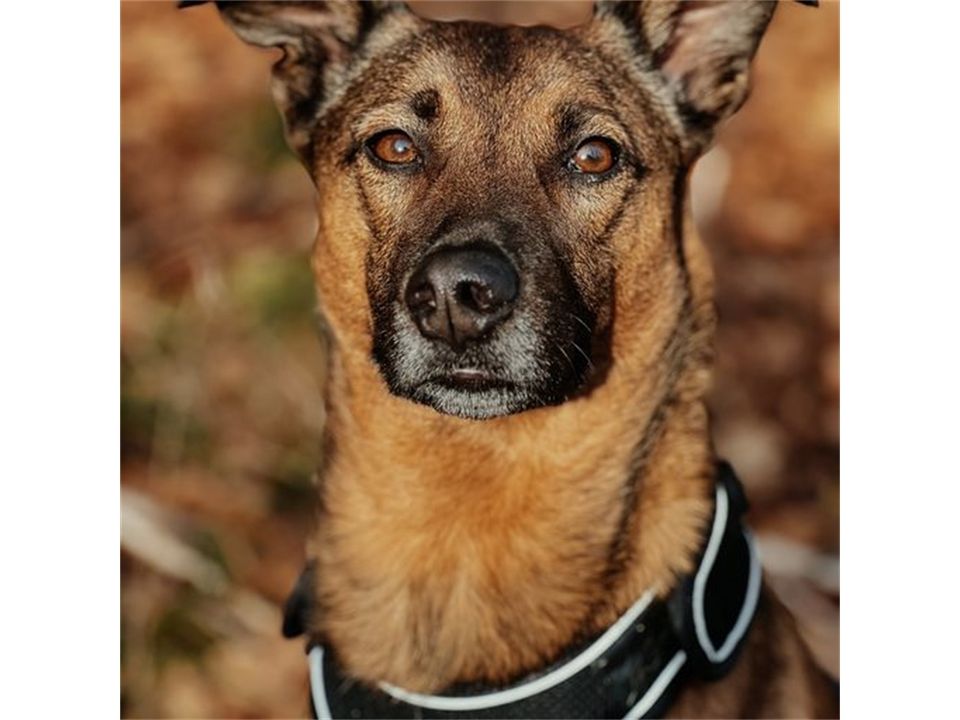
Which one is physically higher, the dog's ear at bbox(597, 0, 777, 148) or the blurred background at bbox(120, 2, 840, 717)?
the dog's ear at bbox(597, 0, 777, 148)

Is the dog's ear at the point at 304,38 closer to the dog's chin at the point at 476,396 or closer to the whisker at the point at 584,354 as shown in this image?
the dog's chin at the point at 476,396

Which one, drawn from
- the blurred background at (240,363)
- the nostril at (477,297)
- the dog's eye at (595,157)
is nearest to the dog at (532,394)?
the dog's eye at (595,157)

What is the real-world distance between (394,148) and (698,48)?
80 cm

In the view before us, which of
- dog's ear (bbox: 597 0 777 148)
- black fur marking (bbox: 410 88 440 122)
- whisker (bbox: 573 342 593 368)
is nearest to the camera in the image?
whisker (bbox: 573 342 593 368)

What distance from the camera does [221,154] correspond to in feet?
14.0

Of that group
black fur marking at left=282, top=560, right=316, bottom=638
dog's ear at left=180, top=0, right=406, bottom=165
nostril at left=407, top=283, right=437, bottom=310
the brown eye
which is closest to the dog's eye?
the brown eye

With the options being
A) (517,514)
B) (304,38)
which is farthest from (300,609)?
(304,38)

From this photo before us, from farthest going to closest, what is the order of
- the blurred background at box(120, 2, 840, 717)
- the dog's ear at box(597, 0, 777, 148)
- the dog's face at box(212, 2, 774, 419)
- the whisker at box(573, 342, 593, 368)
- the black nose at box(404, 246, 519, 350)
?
1. the blurred background at box(120, 2, 840, 717)
2. the dog's ear at box(597, 0, 777, 148)
3. the whisker at box(573, 342, 593, 368)
4. the dog's face at box(212, 2, 774, 419)
5. the black nose at box(404, 246, 519, 350)

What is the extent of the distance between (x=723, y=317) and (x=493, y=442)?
2.46 m

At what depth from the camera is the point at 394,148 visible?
2.92 meters

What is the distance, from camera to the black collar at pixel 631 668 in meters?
2.82

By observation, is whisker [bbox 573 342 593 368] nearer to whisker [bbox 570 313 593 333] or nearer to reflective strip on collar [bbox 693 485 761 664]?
whisker [bbox 570 313 593 333]

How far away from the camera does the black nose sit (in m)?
2.55
